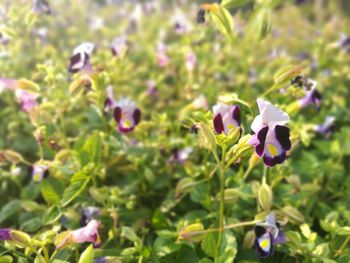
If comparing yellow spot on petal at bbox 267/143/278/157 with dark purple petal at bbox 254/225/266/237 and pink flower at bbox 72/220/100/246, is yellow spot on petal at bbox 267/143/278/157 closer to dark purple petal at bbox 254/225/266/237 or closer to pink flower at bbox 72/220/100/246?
dark purple petal at bbox 254/225/266/237

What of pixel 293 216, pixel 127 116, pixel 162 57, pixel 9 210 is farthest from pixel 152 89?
pixel 293 216

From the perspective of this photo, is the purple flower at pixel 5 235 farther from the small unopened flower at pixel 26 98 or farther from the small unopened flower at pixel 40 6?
the small unopened flower at pixel 40 6

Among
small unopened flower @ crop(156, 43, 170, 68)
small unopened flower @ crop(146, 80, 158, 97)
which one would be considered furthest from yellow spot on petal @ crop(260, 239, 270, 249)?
small unopened flower @ crop(156, 43, 170, 68)

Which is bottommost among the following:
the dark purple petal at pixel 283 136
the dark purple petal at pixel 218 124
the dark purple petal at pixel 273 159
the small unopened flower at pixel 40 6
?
the dark purple petal at pixel 273 159

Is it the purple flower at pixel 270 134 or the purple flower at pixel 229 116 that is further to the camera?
the purple flower at pixel 229 116

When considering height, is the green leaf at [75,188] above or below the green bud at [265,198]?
above

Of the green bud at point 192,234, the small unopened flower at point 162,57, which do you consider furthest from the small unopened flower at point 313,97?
the small unopened flower at point 162,57

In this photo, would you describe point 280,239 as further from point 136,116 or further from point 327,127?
point 327,127

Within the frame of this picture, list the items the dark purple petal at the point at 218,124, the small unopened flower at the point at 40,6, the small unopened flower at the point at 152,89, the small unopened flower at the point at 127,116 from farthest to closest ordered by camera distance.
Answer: the small unopened flower at the point at 152,89, the small unopened flower at the point at 40,6, the small unopened flower at the point at 127,116, the dark purple petal at the point at 218,124
